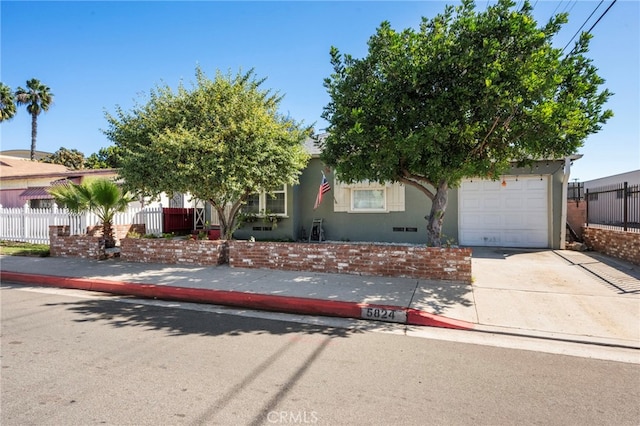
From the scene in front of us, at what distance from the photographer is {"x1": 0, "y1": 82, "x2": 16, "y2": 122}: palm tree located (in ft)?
101

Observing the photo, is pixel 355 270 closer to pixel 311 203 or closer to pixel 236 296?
pixel 236 296

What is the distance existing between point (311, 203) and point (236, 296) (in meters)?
6.95

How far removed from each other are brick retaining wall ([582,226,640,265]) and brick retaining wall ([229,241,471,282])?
487cm

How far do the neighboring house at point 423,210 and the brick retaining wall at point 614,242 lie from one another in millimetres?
828

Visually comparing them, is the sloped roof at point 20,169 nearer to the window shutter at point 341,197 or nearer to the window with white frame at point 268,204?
the window with white frame at point 268,204

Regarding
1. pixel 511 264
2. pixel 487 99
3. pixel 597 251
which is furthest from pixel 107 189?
pixel 597 251

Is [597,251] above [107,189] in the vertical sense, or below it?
below

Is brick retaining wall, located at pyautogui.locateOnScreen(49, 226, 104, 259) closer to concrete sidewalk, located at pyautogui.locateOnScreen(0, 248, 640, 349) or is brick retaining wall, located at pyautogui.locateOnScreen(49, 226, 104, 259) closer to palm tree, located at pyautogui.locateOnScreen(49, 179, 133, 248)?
palm tree, located at pyautogui.locateOnScreen(49, 179, 133, 248)

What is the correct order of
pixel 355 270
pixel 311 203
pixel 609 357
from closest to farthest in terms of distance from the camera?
pixel 609 357 → pixel 355 270 → pixel 311 203

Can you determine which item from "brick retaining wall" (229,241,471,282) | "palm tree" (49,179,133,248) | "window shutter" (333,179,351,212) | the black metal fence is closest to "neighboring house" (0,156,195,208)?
"palm tree" (49,179,133,248)

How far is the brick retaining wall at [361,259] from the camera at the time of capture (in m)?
7.22

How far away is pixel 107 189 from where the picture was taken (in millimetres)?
10375

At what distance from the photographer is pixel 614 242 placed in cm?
944

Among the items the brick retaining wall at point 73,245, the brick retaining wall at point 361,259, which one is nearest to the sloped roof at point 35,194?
the brick retaining wall at point 73,245
